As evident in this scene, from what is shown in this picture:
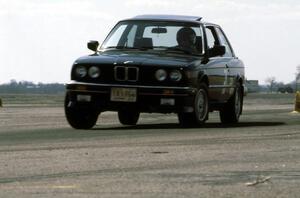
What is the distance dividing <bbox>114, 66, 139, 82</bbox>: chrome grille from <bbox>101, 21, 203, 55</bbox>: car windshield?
1041 millimetres

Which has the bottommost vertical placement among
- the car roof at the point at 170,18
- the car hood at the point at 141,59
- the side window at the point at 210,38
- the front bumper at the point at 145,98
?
the front bumper at the point at 145,98

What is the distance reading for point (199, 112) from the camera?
14.4 metres

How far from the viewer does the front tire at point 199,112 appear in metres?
14.2

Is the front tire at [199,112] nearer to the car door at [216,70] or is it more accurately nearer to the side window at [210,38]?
the car door at [216,70]

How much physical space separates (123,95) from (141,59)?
2.03ft

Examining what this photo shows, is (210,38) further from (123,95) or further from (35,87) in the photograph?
(35,87)

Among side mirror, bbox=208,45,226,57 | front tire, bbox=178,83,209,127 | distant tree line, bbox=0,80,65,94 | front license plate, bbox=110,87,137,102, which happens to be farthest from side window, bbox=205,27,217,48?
distant tree line, bbox=0,80,65,94

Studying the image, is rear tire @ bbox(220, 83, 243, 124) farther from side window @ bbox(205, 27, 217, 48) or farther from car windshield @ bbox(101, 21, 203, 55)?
car windshield @ bbox(101, 21, 203, 55)

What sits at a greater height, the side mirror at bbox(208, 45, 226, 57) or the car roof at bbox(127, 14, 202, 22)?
the car roof at bbox(127, 14, 202, 22)

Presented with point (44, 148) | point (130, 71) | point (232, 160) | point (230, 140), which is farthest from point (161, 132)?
point (232, 160)

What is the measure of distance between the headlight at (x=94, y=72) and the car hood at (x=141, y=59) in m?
0.10

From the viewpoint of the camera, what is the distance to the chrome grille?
1372 centimetres

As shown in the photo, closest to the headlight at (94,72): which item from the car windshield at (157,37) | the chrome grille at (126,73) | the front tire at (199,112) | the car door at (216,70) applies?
the chrome grille at (126,73)

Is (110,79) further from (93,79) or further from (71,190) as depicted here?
(71,190)
